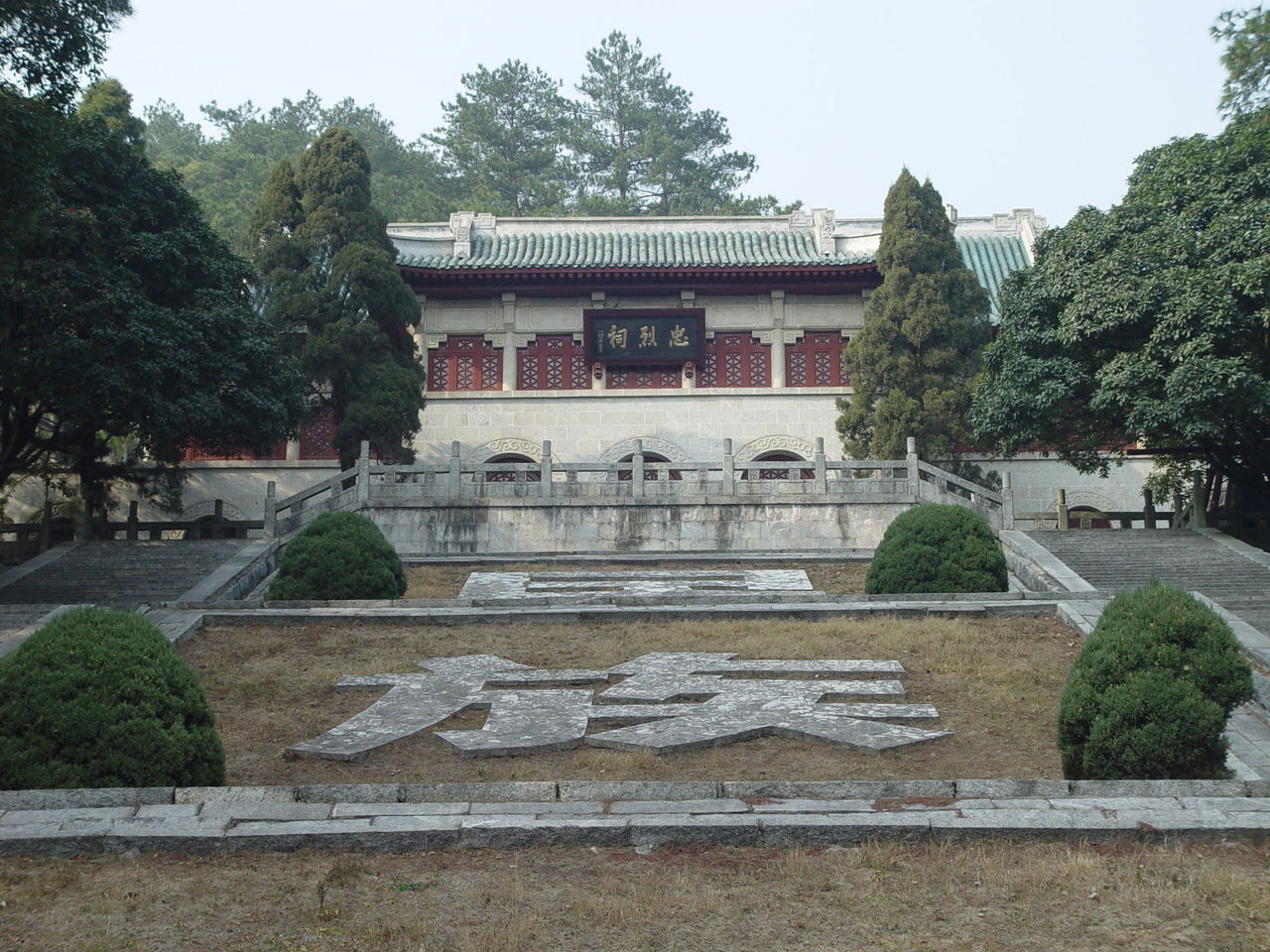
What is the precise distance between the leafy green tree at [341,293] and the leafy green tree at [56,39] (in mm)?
10735

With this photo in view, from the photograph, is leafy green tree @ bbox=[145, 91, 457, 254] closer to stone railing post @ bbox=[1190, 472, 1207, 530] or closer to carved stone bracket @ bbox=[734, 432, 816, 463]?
carved stone bracket @ bbox=[734, 432, 816, 463]

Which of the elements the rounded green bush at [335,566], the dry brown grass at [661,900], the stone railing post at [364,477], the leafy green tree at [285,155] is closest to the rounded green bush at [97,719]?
the dry brown grass at [661,900]

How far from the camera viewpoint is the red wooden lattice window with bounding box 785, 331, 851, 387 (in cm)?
2919

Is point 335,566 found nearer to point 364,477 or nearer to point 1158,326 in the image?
point 364,477

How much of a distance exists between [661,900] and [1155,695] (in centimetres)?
336

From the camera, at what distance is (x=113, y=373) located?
16.7 meters

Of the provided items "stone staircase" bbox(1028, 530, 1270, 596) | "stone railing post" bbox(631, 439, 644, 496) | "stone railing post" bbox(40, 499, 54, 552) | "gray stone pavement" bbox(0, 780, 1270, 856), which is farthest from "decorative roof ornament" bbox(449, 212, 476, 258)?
"gray stone pavement" bbox(0, 780, 1270, 856)

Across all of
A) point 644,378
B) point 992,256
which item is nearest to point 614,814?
point 644,378

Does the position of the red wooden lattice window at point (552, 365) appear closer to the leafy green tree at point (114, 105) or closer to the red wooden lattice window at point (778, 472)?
the red wooden lattice window at point (778, 472)

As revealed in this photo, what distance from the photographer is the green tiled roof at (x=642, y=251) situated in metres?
28.2

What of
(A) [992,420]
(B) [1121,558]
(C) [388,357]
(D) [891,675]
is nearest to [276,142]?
(C) [388,357]

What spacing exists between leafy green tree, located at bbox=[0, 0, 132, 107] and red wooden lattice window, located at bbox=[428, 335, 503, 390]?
1547 centimetres

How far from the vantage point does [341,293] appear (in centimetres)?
2503

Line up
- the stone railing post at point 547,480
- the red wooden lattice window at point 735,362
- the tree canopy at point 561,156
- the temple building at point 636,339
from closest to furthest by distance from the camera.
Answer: the stone railing post at point 547,480
the temple building at point 636,339
the red wooden lattice window at point 735,362
the tree canopy at point 561,156
